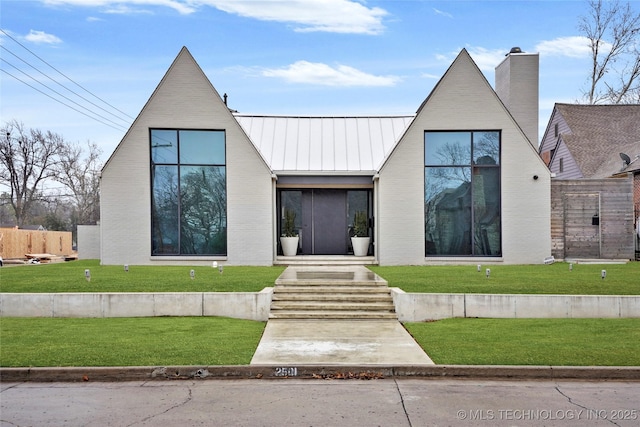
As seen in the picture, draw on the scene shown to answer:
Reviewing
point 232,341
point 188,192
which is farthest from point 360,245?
point 232,341

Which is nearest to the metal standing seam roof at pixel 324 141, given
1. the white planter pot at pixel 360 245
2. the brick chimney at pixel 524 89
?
the white planter pot at pixel 360 245

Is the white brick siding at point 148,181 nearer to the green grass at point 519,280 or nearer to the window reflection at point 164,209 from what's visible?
the window reflection at point 164,209

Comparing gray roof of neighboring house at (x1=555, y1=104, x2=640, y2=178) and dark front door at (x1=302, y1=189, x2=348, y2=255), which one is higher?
gray roof of neighboring house at (x1=555, y1=104, x2=640, y2=178)

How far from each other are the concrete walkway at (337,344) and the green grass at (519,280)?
2.33 metres

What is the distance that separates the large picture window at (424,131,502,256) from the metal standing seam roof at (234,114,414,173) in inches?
75.9

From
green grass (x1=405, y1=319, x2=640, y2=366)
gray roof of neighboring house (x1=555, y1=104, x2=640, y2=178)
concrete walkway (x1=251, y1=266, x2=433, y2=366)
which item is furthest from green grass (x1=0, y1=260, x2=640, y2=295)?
gray roof of neighboring house (x1=555, y1=104, x2=640, y2=178)

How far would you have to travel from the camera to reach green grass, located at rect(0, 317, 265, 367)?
25.2 ft

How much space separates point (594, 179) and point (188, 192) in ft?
48.4

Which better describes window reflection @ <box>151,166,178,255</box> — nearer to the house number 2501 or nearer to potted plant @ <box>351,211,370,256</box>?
potted plant @ <box>351,211,370,256</box>

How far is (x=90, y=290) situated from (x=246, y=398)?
734 centimetres

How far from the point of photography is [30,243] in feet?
119

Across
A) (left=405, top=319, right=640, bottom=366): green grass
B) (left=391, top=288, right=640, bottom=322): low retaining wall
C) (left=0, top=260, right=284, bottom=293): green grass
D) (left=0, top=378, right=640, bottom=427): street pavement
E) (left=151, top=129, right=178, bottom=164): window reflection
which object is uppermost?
(left=151, top=129, right=178, bottom=164): window reflection

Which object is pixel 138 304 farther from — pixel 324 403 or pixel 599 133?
pixel 599 133

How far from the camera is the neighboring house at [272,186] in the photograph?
18188 mm
